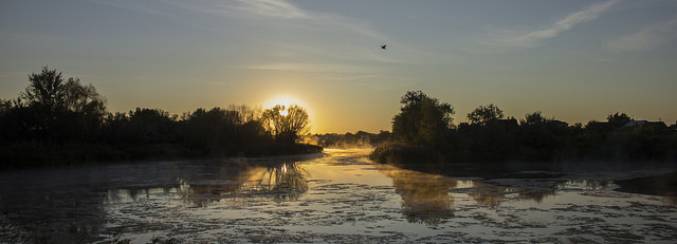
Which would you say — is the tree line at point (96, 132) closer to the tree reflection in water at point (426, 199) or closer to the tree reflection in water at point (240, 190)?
the tree reflection in water at point (240, 190)

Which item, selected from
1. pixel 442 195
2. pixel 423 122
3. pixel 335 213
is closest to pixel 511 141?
pixel 423 122

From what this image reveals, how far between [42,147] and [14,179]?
14.2 meters

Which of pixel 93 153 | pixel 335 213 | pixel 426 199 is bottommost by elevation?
pixel 335 213

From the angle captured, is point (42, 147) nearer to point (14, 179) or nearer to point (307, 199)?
point (14, 179)

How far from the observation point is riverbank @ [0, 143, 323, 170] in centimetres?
3697

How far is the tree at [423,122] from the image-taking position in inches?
1955

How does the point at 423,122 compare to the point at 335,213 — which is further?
the point at 423,122

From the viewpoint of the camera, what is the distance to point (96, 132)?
50.7 meters

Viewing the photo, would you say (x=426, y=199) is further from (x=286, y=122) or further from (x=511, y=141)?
(x=286, y=122)

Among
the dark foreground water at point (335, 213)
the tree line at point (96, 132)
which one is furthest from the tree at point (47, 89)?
the dark foreground water at point (335, 213)

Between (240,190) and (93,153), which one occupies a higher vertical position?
(93,153)

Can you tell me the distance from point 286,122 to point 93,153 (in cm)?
3871

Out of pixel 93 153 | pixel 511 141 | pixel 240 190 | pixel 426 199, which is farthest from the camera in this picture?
pixel 511 141

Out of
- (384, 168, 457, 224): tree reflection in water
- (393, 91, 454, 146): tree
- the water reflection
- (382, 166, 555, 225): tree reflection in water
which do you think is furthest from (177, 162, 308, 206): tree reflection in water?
(393, 91, 454, 146): tree
